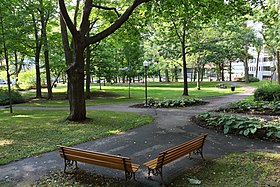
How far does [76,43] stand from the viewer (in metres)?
10.8

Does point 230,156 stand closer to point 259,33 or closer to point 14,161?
point 14,161

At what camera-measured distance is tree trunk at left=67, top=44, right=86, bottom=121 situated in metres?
10.9

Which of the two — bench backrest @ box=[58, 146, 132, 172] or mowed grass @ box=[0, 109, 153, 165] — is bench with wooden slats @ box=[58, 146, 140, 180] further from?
mowed grass @ box=[0, 109, 153, 165]

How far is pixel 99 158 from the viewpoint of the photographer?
502 cm

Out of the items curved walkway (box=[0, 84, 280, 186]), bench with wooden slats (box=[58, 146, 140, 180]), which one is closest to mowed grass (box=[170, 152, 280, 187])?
curved walkway (box=[0, 84, 280, 186])

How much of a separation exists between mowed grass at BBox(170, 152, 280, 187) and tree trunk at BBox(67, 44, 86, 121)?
7197 millimetres

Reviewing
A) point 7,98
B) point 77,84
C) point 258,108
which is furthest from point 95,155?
point 7,98

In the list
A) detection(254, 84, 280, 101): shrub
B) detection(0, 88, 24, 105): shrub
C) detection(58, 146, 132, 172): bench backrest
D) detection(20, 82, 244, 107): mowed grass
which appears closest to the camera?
detection(58, 146, 132, 172): bench backrest

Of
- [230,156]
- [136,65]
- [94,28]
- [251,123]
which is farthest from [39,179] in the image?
[136,65]

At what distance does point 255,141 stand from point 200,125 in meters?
2.69

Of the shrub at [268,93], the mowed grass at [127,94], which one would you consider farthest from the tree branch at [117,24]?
the shrub at [268,93]

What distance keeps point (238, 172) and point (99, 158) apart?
10.3 ft

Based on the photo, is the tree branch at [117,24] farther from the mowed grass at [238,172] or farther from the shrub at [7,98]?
the shrub at [7,98]

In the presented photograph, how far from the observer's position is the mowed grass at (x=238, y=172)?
15.8ft
